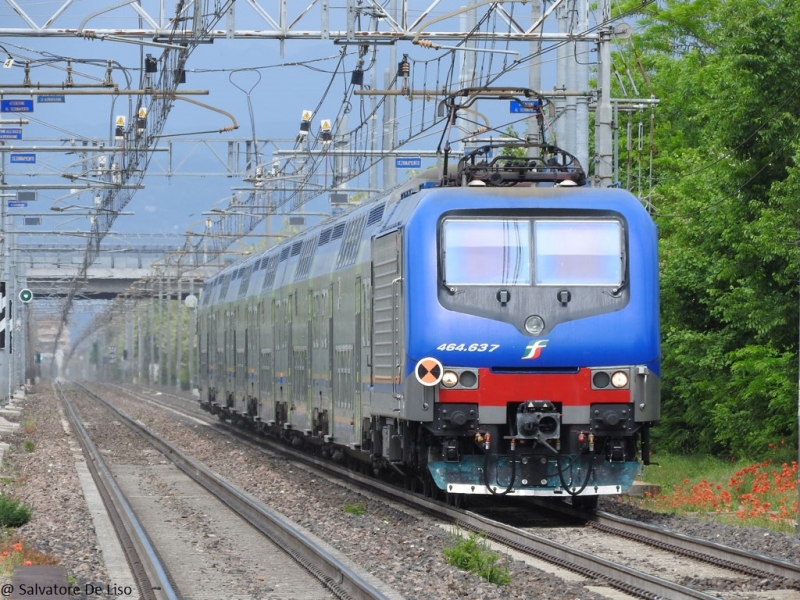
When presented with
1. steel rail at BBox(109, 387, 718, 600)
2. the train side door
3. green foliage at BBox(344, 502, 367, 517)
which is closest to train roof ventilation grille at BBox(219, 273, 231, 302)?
steel rail at BBox(109, 387, 718, 600)

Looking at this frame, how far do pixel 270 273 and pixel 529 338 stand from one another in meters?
13.9

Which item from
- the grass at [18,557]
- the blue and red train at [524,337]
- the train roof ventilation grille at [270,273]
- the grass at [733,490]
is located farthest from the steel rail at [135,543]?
the grass at [733,490]

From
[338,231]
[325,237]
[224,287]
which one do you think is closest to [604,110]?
[338,231]

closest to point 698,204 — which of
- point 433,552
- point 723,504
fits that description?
point 723,504

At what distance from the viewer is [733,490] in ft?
59.4

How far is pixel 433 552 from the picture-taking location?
12.6 metres

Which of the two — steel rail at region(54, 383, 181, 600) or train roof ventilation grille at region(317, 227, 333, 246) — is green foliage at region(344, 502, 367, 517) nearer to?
steel rail at region(54, 383, 181, 600)

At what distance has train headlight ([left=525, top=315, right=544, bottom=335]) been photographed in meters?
14.2

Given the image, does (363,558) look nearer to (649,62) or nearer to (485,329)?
(485,329)

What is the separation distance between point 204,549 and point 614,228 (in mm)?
5025

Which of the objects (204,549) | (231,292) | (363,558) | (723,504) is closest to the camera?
(363,558)

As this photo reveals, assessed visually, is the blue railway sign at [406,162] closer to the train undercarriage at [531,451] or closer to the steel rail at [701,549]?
the train undercarriage at [531,451]

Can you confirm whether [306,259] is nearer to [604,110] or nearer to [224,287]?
[604,110]

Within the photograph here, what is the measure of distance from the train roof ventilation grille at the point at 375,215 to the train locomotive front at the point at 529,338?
2.85 m
